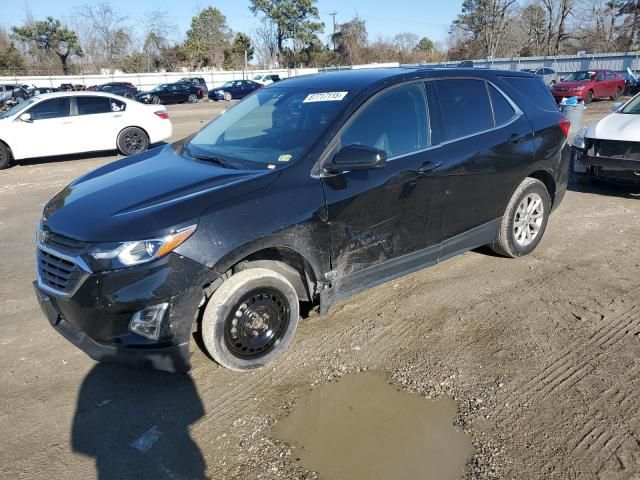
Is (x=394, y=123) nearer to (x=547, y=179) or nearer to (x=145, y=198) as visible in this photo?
(x=145, y=198)

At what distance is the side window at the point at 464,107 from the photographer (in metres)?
4.12

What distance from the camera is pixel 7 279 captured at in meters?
5.07

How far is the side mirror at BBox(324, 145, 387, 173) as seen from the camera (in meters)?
3.32

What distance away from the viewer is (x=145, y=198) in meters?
3.15

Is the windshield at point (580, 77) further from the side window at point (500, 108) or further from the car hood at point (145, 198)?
the car hood at point (145, 198)

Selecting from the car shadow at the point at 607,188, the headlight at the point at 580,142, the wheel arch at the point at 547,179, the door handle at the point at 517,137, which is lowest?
the car shadow at the point at 607,188

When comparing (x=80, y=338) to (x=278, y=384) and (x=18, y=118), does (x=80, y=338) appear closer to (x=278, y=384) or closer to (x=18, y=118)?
(x=278, y=384)

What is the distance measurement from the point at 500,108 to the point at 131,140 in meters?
10.0

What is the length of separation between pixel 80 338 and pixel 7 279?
2.67 m

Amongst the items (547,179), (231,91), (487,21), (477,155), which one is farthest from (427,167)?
(487,21)

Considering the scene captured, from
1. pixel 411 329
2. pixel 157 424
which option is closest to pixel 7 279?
pixel 157 424

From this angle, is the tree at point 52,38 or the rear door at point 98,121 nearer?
the rear door at point 98,121

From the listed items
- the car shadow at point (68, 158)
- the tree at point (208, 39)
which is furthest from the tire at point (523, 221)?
the tree at point (208, 39)

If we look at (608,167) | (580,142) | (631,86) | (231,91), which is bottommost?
(608,167)
